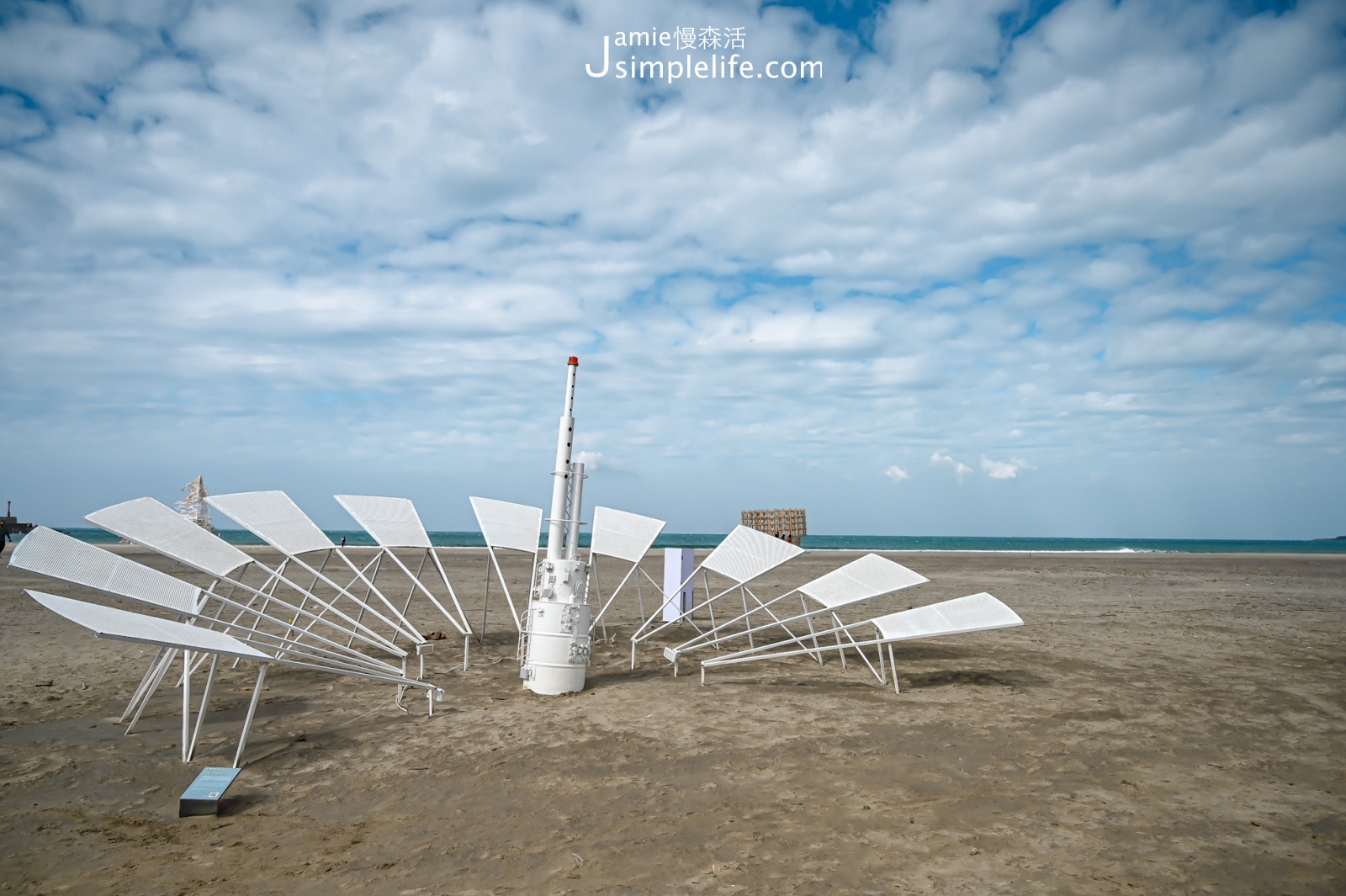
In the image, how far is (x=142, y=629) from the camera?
24.3 feet

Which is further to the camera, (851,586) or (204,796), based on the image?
(851,586)

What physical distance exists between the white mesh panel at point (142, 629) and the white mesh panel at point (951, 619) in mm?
8531

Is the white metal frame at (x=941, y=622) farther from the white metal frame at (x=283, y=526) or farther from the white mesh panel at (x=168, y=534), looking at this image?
the white mesh panel at (x=168, y=534)

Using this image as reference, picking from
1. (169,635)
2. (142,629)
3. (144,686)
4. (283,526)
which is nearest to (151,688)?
(144,686)

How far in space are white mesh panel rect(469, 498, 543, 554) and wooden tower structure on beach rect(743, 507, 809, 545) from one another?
2264 centimetres

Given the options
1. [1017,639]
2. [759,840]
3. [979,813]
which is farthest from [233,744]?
[1017,639]

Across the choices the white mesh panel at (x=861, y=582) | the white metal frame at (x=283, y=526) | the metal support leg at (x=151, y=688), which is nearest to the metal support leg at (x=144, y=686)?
the metal support leg at (x=151, y=688)

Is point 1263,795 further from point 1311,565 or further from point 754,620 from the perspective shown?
point 1311,565

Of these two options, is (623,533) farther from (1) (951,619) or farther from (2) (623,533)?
(1) (951,619)

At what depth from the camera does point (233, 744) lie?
9039 millimetres

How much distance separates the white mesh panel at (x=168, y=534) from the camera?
10625 millimetres

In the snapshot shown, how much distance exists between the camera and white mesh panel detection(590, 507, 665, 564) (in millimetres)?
14781

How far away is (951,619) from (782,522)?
26.1 m

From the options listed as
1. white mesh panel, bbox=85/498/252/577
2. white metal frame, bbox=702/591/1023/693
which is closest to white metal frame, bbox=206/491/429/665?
white mesh panel, bbox=85/498/252/577
